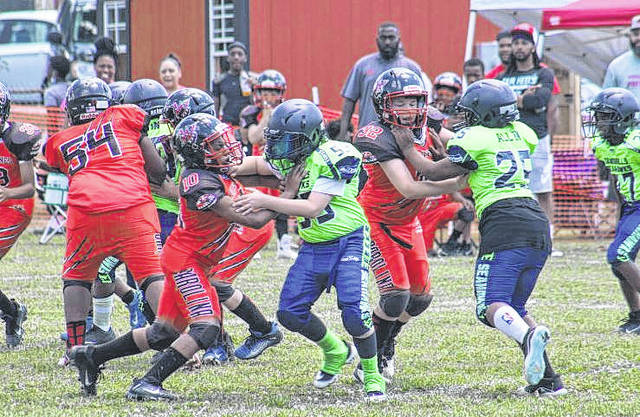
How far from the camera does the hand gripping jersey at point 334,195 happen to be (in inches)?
227

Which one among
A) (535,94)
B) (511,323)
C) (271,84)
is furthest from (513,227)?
(535,94)

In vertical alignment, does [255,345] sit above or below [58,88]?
below

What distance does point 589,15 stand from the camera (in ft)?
44.9

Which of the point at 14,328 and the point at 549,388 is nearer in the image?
the point at 549,388

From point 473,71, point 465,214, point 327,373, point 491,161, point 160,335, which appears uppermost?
point 491,161

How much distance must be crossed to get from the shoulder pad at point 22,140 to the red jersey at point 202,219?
1.59 m

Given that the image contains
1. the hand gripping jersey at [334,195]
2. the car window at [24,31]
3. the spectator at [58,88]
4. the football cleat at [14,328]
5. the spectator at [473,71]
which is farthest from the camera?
the car window at [24,31]

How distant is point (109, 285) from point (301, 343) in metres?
1.34

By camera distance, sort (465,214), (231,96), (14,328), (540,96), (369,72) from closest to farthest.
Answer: (14,328) → (540,96) → (369,72) → (465,214) → (231,96)

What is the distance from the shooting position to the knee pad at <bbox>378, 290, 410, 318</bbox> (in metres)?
6.46

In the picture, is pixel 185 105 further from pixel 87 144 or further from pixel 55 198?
pixel 55 198

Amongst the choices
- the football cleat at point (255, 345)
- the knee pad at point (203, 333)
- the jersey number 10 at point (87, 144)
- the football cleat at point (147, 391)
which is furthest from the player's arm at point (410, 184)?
the football cleat at point (147, 391)

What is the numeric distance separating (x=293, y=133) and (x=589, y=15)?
8822 mm

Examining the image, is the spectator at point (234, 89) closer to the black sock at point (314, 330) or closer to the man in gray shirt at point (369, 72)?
the man in gray shirt at point (369, 72)
